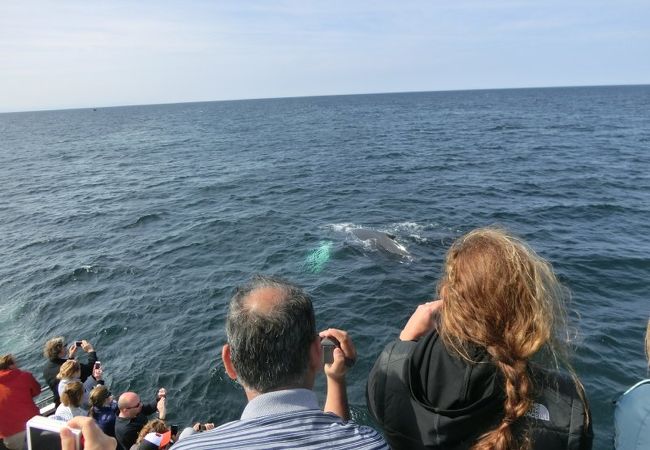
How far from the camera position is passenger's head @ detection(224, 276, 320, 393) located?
2.28m

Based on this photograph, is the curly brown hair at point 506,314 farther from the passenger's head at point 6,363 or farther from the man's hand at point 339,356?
the passenger's head at point 6,363

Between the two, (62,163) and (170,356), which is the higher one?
(62,163)

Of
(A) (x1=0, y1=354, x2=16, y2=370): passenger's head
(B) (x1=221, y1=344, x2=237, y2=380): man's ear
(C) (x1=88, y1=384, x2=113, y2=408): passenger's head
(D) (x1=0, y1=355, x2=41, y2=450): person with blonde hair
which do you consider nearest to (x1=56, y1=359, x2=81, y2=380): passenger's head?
(D) (x1=0, y1=355, x2=41, y2=450): person with blonde hair

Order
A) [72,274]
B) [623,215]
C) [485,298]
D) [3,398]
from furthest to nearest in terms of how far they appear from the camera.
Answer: [623,215]
[72,274]
[3,398]
[485,298]

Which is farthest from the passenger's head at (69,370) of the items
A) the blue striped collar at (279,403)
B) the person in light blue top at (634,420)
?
the person in light blue top at (634,420)

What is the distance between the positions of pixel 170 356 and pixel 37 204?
82.1 ft

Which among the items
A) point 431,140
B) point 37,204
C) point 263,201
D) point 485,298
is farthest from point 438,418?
point 431,140

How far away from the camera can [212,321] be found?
547 inches

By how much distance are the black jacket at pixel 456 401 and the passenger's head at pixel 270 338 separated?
1.70 ft

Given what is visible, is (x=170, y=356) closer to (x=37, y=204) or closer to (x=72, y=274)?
(x=72, y=274)

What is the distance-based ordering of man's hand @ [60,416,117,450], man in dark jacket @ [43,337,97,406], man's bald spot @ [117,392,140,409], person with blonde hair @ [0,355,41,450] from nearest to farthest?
man's hand @ [60,416,117,450] → person with blonde hair @ [0,355,41,450] → man's bald spot @ [117,392,140,409] → man in dark jacket @ [43,337,97,406]

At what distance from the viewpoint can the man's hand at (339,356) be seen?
2.95 m

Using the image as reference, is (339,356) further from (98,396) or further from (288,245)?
(288,245)

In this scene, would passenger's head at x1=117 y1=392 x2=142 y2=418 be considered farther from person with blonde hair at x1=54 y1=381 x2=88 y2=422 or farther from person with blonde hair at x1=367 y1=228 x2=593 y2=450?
person with blonde hair at x1=367 y1=228 x2=593 y2=450
